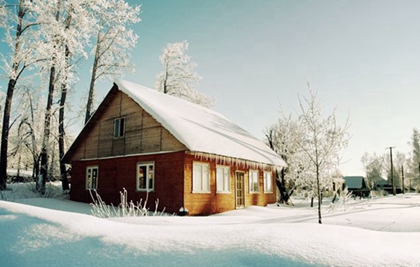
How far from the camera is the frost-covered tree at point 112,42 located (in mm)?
23141

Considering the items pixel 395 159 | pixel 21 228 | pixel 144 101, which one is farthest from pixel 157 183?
pixel 395 159

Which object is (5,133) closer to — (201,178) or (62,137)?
(62,137)

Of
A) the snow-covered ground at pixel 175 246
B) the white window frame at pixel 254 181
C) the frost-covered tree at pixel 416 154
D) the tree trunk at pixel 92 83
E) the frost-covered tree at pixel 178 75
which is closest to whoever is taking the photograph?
the snow-covered ground at pixel 175 246

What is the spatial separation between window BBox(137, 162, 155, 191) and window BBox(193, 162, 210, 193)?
2115mm

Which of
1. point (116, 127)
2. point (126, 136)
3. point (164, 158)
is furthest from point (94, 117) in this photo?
point (164, 158)

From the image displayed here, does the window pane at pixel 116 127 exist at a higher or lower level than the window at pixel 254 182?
higher

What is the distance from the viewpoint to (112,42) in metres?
24.5

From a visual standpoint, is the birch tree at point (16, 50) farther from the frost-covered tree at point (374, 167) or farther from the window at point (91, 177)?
the frost-covered tree at point (374, 167)

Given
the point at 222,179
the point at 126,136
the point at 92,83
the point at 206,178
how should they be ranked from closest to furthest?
1. the point at 206,178
2. the point at 222,179
3. the point at 126,136
4. the point at 92,83

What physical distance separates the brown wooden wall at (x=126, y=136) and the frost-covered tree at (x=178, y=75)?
38.3ft

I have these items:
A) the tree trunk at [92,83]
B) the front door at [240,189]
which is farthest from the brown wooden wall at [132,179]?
the tree trunk at [92,83]

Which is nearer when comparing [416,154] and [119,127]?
[119,127]

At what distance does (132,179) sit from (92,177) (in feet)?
12.9

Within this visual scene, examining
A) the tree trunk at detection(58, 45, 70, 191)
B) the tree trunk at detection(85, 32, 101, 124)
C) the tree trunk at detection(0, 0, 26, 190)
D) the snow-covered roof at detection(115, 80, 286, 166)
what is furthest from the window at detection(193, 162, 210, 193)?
the tree trunk at detection(85, 32, 101, 124)
